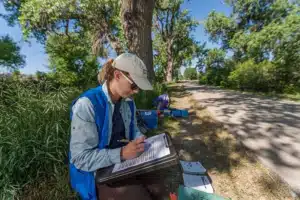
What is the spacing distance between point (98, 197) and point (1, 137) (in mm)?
1245

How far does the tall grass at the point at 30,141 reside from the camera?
156 centimetres

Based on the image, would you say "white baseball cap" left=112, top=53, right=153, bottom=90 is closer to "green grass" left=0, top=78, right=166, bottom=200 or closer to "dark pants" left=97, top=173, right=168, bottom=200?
"dark pants" left=97, top=173, right=168, bottom=200

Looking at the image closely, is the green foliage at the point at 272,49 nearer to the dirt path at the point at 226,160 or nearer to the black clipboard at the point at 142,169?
the dirt path at the point at 226,160

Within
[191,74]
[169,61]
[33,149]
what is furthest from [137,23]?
[191,74]

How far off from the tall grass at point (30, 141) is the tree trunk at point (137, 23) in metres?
2.83

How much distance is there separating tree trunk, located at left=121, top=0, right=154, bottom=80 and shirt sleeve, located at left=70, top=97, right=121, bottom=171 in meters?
3.69

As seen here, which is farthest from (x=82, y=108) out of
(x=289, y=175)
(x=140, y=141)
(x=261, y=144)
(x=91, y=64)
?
(x=91, y=64)

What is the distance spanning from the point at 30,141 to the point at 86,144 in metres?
1.02

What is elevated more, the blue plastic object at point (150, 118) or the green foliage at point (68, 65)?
the green foliage at point (68, 65)

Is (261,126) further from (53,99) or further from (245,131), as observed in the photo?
(53,99)

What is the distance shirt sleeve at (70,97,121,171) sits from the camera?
1.12 metres

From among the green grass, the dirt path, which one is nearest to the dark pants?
the green grass

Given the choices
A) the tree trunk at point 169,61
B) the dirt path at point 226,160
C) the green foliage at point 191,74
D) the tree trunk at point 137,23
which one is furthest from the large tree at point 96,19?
the green foliage at point 191,74

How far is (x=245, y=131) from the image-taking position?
318cm
